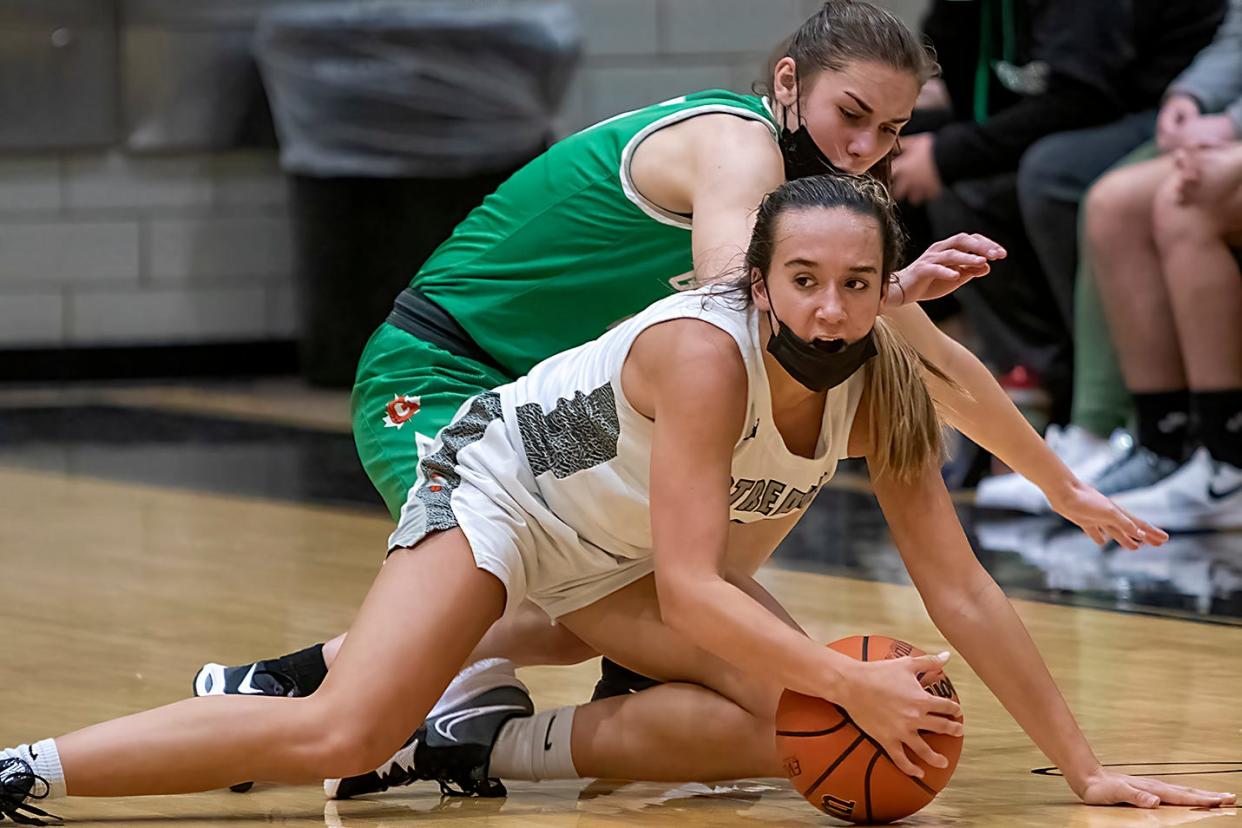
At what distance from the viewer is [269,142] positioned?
7762 mm

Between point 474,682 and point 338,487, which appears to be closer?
point 474,682

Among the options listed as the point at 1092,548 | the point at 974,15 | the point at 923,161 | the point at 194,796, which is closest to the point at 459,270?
the point at 194,796

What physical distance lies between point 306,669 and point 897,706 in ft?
3.07

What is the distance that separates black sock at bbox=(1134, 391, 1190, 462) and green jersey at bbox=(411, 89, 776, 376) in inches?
90.7

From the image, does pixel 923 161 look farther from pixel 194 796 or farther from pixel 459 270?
pixel 194 796

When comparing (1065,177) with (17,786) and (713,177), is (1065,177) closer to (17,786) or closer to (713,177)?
(713,177)

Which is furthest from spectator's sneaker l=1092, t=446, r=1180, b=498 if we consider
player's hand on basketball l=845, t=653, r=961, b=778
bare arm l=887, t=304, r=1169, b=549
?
player's hand on basketball l=845, t=653, r=961, b=778

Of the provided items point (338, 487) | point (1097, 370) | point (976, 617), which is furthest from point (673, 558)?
point (338, 487)

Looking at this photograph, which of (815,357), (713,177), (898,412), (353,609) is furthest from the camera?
(353,609)

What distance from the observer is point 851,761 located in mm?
2242

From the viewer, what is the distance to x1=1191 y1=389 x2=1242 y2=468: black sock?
4.69 m

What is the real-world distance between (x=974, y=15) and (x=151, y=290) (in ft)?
11.8

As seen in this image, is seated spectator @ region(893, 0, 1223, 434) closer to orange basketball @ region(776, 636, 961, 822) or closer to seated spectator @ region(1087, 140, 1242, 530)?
seated spectator @ region(1087, 140, 1242, 530)

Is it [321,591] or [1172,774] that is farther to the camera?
[321,591]
